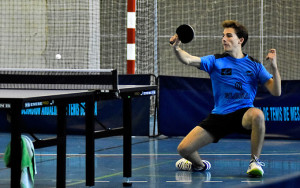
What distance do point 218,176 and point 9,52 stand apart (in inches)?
250

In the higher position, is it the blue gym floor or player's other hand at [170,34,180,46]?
player's other hand at [170,34,180,46]

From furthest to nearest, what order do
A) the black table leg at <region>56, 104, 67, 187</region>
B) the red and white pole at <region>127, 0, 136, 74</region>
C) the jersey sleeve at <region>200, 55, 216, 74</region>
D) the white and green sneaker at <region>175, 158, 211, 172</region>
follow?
1. the red and white pole at <region>127, 0, 136, 74</region>
2. the white and green sneaker at <region>175, 158, 211, 172</region>
3. the jersey sleeve at <region>200, 55, 216, 74</region>
4. the black table leg at <region>56, 104, 67, 187</region>

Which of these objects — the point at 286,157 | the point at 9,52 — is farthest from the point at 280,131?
the point at 9,52

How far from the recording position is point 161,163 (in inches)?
263

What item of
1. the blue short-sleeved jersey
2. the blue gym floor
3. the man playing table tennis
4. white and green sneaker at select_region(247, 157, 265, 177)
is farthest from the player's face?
the blue gym floor

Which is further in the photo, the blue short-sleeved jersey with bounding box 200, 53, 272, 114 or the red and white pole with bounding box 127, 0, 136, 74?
the red and white pole with bounding box 127, 0, 136, 74

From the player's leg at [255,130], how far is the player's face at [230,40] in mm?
662

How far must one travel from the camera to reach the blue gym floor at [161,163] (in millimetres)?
5570

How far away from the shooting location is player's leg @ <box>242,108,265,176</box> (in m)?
5.74

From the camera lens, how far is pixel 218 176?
19.3 feet

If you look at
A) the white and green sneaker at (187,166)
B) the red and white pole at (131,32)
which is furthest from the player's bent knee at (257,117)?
the red and white pole at (131,32)

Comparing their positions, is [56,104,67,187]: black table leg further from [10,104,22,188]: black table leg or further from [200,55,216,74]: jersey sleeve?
[200,55,216,74]: jersey sleeve

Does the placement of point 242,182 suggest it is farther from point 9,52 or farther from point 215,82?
point 9,52

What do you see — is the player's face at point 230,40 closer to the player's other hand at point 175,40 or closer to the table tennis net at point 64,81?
the player's other hand at point 175,40
